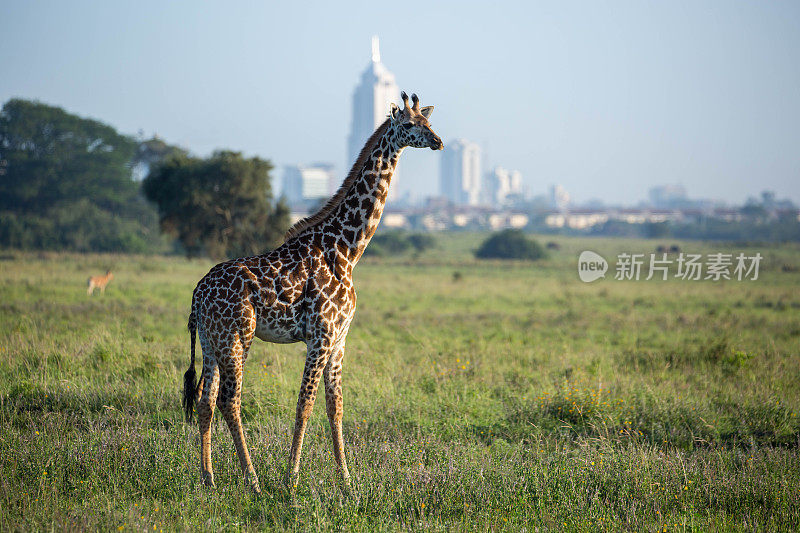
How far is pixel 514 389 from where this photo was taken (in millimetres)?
9984

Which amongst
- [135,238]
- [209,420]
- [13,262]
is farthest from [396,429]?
[135,238]

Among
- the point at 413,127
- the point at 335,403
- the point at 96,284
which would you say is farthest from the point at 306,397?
the point at 96,284

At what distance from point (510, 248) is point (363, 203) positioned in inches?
2250

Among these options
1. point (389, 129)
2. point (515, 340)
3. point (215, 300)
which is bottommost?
point (515, 340)

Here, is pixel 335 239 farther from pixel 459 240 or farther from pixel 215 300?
pixel 459 240

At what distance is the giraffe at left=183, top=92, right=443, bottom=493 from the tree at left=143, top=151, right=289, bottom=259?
2384 centimetres

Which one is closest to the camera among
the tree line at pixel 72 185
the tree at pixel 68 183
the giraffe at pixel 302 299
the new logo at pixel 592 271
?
the giraffe at pixel 302 299

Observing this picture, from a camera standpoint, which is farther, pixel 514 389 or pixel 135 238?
pixel 135 238

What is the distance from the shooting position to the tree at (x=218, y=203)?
29281 mm

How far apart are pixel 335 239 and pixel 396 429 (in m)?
2.77

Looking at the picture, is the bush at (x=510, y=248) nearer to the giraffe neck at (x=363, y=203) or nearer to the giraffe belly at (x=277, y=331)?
the giraffe neck at (x=363, y=203)

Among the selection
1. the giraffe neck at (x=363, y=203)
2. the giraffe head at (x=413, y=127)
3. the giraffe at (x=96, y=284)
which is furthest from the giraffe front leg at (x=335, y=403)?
the giraffe at (x=96, y=284)

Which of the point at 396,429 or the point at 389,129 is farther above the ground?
the point at 389,129

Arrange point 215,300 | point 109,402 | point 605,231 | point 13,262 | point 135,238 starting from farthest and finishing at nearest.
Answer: point 605,231 → point 135,238 → point 13,262 → point 109,402 → point 215,300
